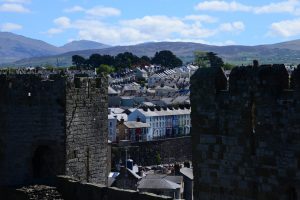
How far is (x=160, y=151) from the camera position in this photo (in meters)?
112

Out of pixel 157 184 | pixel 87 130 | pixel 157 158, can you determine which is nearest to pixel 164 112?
pixel 157 158

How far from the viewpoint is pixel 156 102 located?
14712 cm

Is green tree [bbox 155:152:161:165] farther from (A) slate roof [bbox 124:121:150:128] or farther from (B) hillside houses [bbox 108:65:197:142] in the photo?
(A) slate roof [bbox 124:121:150:128]

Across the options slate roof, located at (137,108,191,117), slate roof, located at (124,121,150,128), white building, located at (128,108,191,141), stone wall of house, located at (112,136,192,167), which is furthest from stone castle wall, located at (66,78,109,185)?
slate roof, located at (137,108,191,117)

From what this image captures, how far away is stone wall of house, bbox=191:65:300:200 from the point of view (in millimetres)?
12625

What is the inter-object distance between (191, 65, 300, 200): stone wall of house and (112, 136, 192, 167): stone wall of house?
89.3m

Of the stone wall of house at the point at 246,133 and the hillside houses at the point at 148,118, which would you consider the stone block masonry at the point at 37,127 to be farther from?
the hillside houses at the point at 148,118

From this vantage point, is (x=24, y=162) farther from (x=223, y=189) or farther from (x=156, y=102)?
(x=156, y=102)

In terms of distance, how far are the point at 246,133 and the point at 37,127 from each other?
9418 mm

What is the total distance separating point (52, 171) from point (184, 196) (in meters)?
43.8

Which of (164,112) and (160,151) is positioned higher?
(164,112)

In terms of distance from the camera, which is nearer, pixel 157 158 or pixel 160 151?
pixel 157 158

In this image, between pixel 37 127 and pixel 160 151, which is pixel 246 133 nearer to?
pixel 37 127

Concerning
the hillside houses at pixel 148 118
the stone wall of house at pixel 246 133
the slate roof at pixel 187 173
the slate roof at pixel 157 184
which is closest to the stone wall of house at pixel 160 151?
the hillside houses at pixel 148 118
